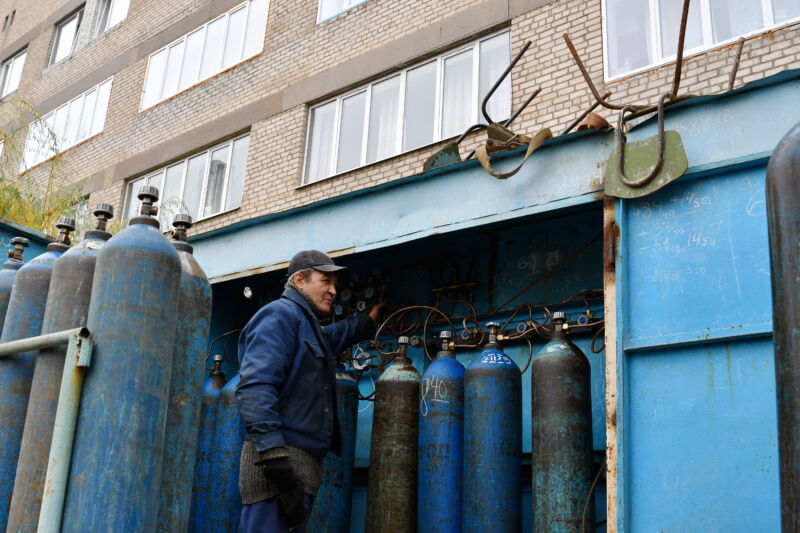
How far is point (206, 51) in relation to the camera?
493 inches

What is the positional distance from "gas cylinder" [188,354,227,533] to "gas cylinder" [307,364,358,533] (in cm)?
71

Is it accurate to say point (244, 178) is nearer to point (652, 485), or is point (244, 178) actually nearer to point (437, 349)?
point (437, 349)

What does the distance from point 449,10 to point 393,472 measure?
20.4 feet

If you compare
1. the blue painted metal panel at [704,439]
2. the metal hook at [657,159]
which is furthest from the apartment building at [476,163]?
the metal hook at [657,159]

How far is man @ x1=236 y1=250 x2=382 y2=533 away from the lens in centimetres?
352

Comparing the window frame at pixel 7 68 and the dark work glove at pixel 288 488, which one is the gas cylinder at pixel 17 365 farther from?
the window frame at pixel 7 68

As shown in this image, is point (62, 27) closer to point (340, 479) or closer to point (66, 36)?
point (66, 36)

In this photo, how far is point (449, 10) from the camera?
30.0 feet

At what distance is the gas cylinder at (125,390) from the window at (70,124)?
1208cm

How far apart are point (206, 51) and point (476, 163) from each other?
9.07 m

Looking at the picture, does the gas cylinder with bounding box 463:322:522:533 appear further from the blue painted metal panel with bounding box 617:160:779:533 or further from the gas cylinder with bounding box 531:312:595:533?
the blue painted metal panel with bounding box 617:160:779:533

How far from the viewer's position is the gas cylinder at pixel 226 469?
4.81 meters

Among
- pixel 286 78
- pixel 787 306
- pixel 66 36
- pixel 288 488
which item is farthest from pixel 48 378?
Result: pixel 66 36

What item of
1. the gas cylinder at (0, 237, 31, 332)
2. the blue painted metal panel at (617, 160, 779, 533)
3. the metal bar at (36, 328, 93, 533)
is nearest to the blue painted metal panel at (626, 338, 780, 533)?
the blue painted metal panel at (617, 160, 779, 533)
